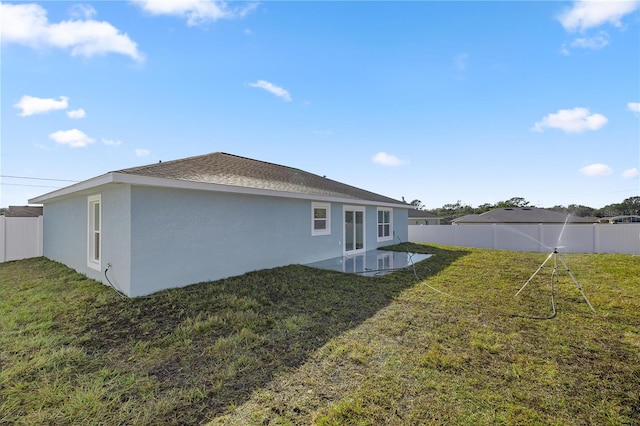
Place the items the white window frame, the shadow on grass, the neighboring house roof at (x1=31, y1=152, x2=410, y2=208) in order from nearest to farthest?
the shadow on grass → the neighboring house roof at (x1=31, y1=152, x2=410, y2=208) → the white window frame

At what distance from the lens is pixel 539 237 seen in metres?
14.4

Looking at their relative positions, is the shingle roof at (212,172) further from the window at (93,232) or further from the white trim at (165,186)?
the window at (93,232)

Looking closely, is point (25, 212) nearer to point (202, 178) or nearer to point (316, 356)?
point (202, 178)

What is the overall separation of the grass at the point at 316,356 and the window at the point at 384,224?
7.34 m

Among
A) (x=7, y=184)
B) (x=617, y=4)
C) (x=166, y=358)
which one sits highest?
(x=617, y=4)

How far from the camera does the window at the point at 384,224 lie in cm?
1321

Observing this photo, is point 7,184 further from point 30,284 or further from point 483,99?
point 483,99

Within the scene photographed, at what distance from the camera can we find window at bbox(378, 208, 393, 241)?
43.3 ft

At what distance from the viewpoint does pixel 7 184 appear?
2395cm

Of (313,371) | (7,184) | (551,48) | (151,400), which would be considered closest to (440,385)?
(313,371)

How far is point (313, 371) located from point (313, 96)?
35.7 ft

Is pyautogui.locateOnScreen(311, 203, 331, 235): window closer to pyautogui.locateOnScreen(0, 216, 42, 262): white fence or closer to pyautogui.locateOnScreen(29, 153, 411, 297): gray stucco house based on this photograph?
pyautogui.locateOnScreen(29, 153, 411, 297): gray stucco house

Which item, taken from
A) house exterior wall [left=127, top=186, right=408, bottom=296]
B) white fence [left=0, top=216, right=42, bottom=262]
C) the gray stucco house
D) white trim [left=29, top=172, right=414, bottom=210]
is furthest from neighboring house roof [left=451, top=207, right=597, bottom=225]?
white fence [left=0, top=216, right=42, bottom=262]

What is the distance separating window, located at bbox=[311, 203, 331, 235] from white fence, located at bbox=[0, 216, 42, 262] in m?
10.9
